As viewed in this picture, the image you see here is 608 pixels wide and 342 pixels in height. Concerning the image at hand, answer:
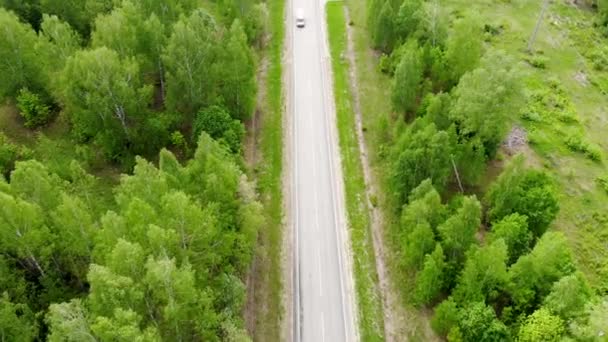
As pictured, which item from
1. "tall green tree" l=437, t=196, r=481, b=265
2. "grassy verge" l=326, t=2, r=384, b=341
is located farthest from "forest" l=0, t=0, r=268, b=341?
"tall green tree" l=437, t=196, r=481, b=265

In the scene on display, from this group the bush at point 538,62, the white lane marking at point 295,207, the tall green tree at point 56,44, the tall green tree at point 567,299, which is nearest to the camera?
the tall green tree at point 567,299

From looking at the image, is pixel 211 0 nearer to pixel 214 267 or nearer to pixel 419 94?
pixel 419 94

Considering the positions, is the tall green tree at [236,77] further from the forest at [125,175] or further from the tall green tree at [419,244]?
the tall green tree at [419,244]

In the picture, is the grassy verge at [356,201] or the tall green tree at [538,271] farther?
the grassy verge at [356,201]

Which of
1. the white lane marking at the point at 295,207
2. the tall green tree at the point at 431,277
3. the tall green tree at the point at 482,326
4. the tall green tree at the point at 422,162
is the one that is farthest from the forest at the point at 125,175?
the tall green tree at the point at 482,326

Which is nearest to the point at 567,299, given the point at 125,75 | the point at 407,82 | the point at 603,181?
the point at 603,181
